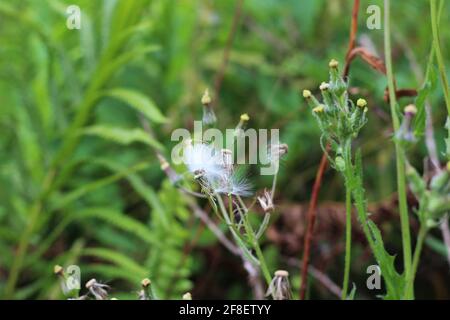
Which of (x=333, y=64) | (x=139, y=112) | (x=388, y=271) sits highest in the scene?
(x=139, y=112)

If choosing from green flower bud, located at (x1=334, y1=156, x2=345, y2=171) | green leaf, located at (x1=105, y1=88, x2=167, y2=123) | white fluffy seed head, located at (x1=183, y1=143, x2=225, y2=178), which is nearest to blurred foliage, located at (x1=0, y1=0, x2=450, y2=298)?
green leaf, located at (x1=105, y1=88, x2=167, y2=123)

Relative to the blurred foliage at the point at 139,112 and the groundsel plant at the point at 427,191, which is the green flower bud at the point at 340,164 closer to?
the groundsel plant at the point at 427,191

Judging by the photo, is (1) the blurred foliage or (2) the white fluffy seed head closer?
(2) the white fluffy seed head

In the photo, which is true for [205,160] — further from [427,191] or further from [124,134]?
[124,134]

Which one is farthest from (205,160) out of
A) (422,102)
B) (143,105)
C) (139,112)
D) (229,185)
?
A: (139,112)

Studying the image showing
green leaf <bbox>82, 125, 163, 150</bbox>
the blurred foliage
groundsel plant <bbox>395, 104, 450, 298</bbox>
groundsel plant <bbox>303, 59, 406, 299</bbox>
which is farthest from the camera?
the blurred foliage

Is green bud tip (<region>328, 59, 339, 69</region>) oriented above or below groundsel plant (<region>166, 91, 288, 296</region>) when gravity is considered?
above

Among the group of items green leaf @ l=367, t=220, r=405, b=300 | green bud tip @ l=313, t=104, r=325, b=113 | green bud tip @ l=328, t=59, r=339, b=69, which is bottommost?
green leaf @ l=367, t=220, r=405, b=300

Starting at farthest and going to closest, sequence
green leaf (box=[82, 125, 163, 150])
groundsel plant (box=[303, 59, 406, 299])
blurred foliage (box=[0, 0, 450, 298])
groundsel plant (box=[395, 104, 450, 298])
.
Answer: blurred foliage (box=[0, 0, 450, 298]) < green leaf (box=[82, 125, 163, 150]) < groundsel plant (box=[303, 59, 406, 299]) < groundsel plant (box=[395, 104, 450, 298])

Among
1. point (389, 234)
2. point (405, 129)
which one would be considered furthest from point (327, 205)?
point (405, 129)

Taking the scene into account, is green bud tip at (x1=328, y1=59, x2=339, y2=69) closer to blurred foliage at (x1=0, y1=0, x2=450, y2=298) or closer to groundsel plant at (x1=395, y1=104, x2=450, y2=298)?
groundsel plant at (x1=395, y1=104, x2=450, y2=298)
